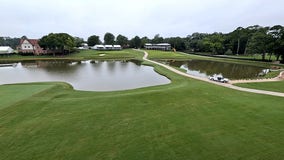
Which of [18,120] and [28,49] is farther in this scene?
[28,49]

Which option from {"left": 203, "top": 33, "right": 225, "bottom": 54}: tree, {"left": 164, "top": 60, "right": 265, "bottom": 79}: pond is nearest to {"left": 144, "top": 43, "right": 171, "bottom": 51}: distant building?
{"left": 203, "top": 33, "right": 225, "bottom": 54}: tree

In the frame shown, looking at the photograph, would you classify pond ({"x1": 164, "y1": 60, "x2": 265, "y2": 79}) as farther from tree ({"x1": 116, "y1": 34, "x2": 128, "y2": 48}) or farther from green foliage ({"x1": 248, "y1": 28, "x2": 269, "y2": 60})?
tree ({"x1": 116, "y1": 34, "x2": 128, "y2": 48})

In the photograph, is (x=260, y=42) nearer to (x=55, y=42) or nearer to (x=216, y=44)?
(x=216, y=44)

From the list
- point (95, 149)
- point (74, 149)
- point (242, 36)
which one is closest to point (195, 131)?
point (95, 149)

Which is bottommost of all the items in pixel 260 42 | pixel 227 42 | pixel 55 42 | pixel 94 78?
pixel 94 78

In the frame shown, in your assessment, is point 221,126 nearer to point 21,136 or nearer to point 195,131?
point 195,131

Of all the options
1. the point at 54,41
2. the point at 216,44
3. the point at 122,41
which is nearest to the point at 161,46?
the point at 122,41
